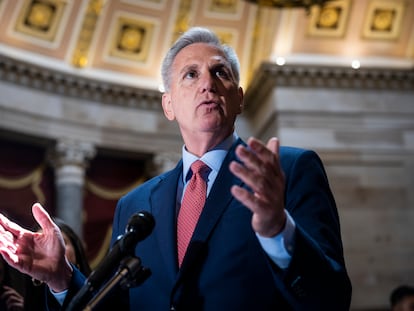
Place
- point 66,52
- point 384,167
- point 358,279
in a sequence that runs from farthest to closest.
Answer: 1. point 66,52
2. point 384,167
3. point 358,279

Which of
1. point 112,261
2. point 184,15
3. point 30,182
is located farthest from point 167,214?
point 184,15

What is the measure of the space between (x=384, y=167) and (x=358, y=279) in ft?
8.46

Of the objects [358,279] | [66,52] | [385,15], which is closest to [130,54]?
[66,52]

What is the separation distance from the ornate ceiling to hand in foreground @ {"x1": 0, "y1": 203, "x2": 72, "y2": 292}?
13.4 metres

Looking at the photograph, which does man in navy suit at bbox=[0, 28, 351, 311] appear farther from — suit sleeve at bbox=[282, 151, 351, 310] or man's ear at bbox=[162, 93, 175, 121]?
man's ear at bbox=[162, 93, 175, 121]

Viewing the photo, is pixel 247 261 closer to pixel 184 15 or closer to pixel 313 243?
pixel 313 243

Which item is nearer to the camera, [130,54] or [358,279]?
[358,279]

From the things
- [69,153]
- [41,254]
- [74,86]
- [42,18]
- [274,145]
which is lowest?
[69,153]

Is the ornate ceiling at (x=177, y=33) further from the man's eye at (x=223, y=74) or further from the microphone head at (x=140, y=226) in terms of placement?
the microphone head at (x=140, y=226)

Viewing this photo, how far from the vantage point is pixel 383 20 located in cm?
1658

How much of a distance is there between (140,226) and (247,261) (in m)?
0.40

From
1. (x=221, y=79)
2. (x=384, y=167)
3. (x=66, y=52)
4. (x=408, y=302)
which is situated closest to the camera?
(x=221, y=79)

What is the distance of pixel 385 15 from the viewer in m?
16.6

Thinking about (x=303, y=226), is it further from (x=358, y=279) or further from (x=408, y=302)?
(x=358, y=279)
